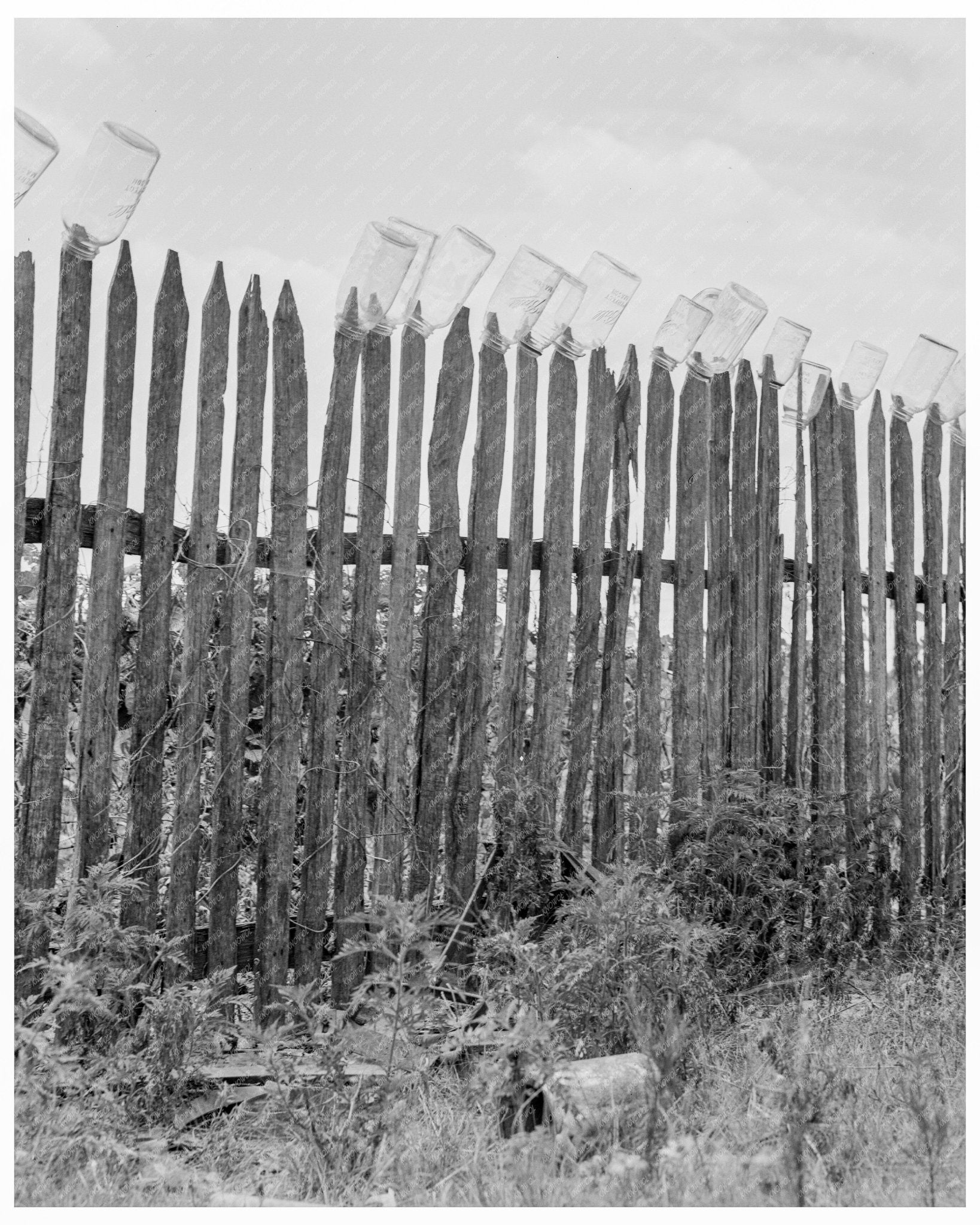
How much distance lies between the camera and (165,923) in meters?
3.20

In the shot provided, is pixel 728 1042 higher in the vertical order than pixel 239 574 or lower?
lower

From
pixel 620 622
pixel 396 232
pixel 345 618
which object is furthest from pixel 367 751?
pixel 396 232

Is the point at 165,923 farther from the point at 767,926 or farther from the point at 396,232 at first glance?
the point at 396,232

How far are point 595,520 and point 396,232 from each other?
121 centimetres

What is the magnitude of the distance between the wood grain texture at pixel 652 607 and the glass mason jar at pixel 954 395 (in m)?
1.77

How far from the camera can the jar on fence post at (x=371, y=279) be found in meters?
3.40

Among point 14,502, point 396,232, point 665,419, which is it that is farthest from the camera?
point 665,419

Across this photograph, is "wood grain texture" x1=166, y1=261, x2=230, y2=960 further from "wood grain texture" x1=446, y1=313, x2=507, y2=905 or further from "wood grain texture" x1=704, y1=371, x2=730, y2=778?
"wood grain texture" x1=704, y1=371, x2=730, y2=778

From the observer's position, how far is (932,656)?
4926 millimetres

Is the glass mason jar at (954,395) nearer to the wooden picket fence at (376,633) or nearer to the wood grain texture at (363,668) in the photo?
the wooden picket fence at (376,633)

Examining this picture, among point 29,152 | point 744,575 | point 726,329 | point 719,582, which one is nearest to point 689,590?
point 719,582

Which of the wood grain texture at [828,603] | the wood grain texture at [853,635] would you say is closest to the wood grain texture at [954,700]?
the wood grain texture at [853,635]

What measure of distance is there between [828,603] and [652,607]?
3.20 feet

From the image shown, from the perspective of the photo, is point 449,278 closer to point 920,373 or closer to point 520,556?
point 520,556
